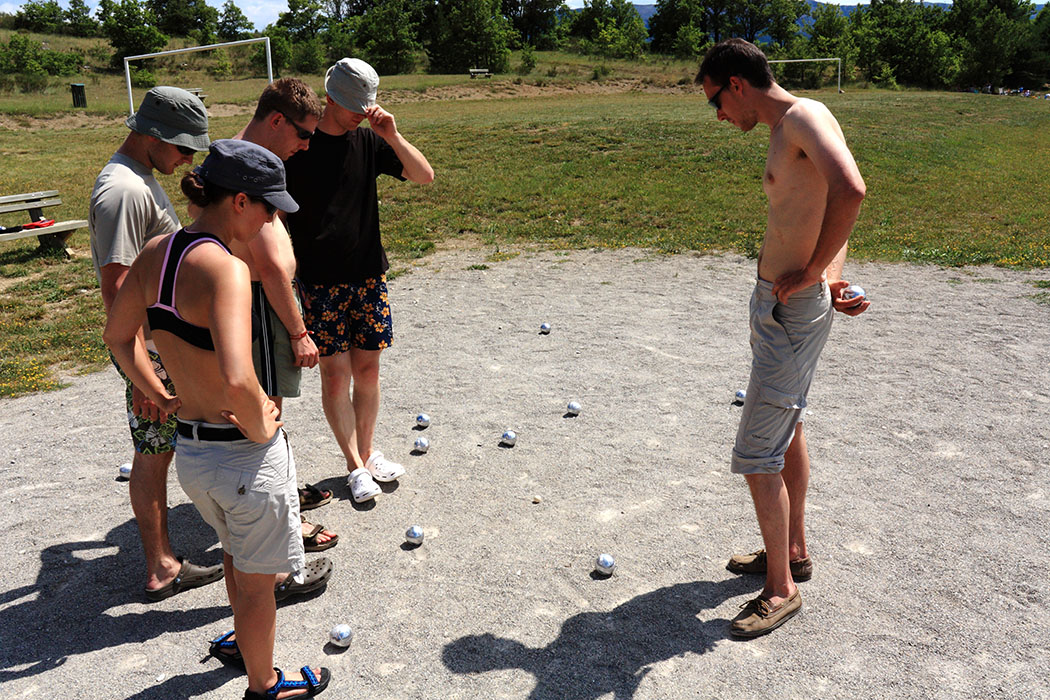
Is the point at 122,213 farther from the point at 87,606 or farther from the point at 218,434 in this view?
the point at 87,606

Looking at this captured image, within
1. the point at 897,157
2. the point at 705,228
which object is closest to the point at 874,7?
the point at 897,157

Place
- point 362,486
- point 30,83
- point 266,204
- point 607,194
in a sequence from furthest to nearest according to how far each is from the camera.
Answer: point 30,83 < point 607,194 < point 362,486 < point 266,204

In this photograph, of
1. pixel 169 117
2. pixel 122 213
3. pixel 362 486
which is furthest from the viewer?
pixel 362 486

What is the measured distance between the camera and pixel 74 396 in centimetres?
689

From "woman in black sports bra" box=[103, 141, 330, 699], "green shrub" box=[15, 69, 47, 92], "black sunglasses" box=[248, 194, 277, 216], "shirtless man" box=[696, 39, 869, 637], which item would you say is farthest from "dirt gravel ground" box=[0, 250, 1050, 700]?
"green shrub" box=[15, 69, 47, 92]

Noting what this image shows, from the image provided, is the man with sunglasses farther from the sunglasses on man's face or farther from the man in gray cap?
the sunglasses on man's face

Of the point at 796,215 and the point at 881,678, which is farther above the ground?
the point at 796,215

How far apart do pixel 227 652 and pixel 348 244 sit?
7.26 ft

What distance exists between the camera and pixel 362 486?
4.87m

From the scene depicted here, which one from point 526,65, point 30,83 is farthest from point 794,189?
point 526,65

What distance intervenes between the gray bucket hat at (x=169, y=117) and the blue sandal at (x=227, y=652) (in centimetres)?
215

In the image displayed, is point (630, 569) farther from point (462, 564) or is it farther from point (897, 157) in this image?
point (897, 157)

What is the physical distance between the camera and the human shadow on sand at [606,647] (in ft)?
11.2

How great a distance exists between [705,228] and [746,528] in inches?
357
